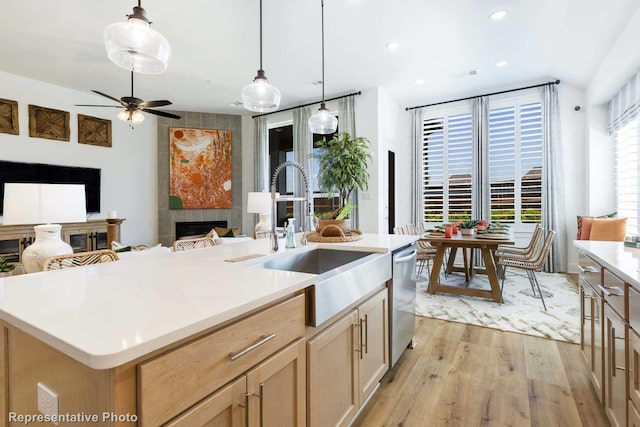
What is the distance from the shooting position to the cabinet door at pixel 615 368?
131cm

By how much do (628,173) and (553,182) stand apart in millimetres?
915

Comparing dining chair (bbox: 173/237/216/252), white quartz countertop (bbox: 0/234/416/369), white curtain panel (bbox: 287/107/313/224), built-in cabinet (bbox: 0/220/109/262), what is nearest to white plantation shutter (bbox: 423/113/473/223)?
white curtain panel (bbox: 287/107/313/224)

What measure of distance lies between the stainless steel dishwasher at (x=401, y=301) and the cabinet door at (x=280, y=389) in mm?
1012

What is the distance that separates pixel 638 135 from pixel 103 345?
531 cm

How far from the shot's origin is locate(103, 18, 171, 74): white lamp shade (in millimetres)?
1853

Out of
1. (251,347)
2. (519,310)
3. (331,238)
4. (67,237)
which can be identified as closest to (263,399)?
(251,347)

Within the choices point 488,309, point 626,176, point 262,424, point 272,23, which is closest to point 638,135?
point 626,176

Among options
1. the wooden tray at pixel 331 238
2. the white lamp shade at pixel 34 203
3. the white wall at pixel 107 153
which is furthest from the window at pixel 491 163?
the white lamp shade at pixel 34 203

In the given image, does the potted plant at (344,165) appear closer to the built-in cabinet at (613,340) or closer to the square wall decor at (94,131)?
the built-in cabinet at (613,340)

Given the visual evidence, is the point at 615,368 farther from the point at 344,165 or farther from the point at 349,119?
the point at 349,119

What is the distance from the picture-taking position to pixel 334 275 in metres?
1.37

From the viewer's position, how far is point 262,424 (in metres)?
0.98

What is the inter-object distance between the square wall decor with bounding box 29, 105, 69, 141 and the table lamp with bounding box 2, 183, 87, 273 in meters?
4.10

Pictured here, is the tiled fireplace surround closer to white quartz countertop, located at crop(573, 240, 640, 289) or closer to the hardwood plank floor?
the hardwood plank floor
